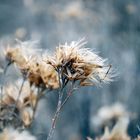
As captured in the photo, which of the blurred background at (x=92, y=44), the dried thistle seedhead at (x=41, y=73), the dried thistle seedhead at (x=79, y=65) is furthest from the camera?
the blurred background at (x=92, y=44)

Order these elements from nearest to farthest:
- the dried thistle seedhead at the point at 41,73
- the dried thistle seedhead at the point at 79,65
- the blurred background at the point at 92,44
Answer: the dried thistle seedhead at the point at 79,65 → the dried thistle seedhead at the point at 41,73 → the blurred background at the point at 92,44

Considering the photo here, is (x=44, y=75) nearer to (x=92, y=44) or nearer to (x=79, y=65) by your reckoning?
(x=79, y=65)

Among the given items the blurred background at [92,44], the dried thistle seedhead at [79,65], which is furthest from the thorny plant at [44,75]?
the blurred background at [92,44]

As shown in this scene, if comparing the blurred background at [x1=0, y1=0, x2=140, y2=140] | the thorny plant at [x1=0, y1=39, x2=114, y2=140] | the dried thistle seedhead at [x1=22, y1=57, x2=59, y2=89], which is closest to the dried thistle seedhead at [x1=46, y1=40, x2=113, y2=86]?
the thorny plant at [x1=0, y1=39, x2=114, y2=140]

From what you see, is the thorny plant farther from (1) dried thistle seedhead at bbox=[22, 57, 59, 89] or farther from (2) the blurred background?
(2) the blurred background

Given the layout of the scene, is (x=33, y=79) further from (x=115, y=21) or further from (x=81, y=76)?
(x=115, y=21)

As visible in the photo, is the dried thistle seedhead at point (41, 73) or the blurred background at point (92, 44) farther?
the blurred background at point (92, 44)

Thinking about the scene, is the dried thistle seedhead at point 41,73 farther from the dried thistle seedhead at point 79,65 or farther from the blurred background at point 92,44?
the blurred background at point 92,44
